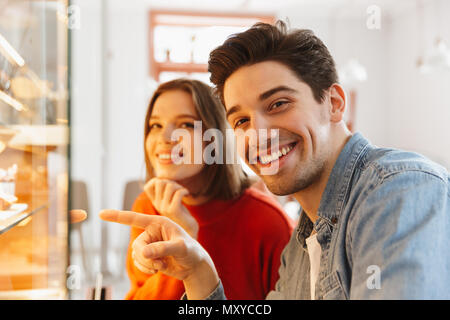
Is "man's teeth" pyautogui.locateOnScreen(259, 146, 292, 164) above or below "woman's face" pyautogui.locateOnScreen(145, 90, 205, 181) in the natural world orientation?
below

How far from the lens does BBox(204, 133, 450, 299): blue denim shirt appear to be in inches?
14.2

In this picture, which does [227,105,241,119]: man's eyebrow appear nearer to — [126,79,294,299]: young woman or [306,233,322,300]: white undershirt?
[126,79,294,299]: young woman

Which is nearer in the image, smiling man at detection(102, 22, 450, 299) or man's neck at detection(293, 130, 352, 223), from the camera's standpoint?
smiling man at detection(102, 22, 450, 299)

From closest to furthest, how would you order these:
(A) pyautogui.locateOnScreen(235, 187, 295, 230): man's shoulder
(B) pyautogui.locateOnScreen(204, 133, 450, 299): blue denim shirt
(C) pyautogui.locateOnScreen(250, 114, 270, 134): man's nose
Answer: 1. (B) pyautogui.locateOnScreen(204, 133, 450, 299): blue denim shirt
2. (C) pyautogui.locateOnScreen(250, 114, 270, 134): man's nose
3. (A) pyautogui.locateOnScreen(235, 187, 295, 230): man's shoulder

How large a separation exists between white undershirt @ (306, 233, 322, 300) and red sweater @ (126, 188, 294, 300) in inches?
2.8

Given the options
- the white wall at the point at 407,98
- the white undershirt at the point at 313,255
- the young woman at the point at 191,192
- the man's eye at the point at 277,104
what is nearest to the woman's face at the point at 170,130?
the young woman at the point at 191,192

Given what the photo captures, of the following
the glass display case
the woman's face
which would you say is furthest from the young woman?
the glass display case

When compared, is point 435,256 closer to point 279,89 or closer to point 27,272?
point 279,89

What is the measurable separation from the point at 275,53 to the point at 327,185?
20 centimetres

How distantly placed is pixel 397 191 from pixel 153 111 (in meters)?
0.33

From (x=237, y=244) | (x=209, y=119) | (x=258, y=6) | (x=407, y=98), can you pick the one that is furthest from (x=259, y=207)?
(x=407, y=98)

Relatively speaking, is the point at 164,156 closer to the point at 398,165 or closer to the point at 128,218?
the point at 128,218

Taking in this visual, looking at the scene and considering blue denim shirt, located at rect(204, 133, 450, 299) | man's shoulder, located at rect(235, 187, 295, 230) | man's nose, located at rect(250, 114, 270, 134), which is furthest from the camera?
man's shoulder, located at rect(235, 187, 295, 230)

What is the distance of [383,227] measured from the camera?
→ 1.27ft
